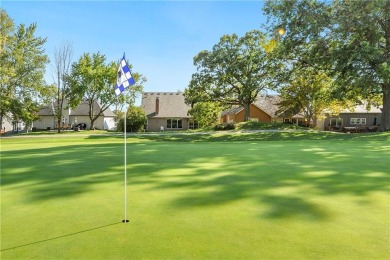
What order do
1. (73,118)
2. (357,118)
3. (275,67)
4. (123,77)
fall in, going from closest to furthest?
1. (123,77)
2. (275,67)
3. (357,118)
4. (73,118)

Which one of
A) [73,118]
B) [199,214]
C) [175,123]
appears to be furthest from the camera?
[73,118]

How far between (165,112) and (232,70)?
23.0 meters

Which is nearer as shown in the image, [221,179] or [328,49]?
[221,179]

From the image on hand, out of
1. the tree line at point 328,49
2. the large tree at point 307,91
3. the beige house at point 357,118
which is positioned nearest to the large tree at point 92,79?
the tree line at point 328,49

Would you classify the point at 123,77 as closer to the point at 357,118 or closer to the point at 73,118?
the point at 357,118

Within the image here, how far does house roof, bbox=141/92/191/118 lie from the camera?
62.3m

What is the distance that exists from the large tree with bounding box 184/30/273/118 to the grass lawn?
116 ft

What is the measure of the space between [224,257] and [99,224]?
6.46 ft

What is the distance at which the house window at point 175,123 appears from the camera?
63.1 m

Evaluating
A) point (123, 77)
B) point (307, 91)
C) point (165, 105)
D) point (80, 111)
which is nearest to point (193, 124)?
point (165, 105)

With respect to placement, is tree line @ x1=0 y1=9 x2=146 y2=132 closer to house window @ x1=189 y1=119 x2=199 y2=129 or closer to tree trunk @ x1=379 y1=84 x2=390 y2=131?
house window @ x1=189 y1=119 x2=199 y2=129

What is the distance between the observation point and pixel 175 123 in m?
63.5

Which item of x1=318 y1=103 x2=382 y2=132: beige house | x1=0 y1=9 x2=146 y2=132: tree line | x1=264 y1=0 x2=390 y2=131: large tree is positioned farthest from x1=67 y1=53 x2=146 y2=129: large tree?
x1=318 y1=103 x2=382 y2=132: beige house

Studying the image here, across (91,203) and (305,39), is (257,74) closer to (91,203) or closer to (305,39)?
(305,39)
